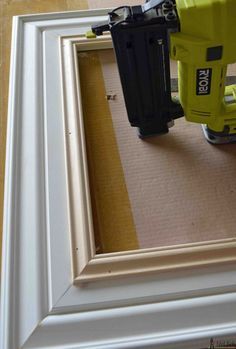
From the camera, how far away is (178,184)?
102 cm

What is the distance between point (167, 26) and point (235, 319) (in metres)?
0.58

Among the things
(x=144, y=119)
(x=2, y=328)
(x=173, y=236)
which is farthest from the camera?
(x=144, y=119)

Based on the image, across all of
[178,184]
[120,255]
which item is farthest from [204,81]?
[120,255]

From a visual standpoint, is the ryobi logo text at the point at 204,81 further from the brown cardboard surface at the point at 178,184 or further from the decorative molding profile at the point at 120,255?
the decorative molding profile at the point at 120,255

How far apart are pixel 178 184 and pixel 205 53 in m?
0.33

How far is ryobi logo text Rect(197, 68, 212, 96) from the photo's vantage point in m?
0.88

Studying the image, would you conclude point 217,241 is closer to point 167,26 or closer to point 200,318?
point 200,318

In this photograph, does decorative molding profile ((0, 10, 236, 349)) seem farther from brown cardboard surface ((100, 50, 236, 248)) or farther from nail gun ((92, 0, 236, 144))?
nail gun ((92, 0, 236, 144))

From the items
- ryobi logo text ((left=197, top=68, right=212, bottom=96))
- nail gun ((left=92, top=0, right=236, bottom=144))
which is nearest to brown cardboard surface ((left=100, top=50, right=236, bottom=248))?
nail gun ((left=92, top=0, right=236, bottom=144))

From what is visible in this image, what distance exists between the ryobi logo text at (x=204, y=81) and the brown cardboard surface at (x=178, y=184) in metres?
0.19

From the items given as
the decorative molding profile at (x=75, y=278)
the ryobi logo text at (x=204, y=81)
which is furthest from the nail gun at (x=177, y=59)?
the decorative molding profile at (x=75, y=278)

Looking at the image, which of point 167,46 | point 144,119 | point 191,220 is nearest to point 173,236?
point 191,220

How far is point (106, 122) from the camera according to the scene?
45.3 inches

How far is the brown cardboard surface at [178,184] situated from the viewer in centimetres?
95
